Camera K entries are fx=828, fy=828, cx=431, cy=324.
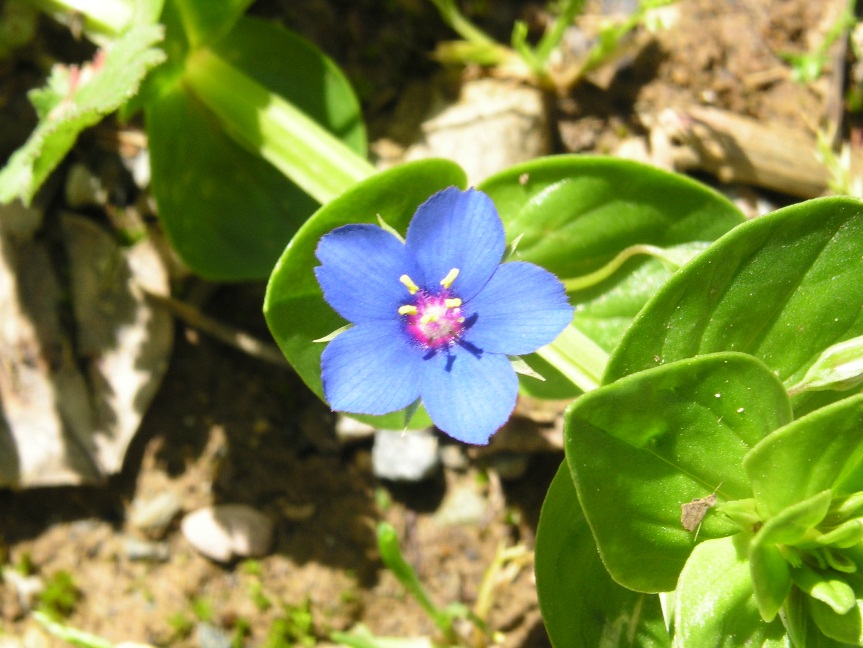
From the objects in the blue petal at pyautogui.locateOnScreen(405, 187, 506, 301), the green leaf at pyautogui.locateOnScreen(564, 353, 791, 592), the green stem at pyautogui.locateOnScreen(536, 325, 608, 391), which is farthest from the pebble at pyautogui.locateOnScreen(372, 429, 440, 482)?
the green leaf at pyautogui.locateOnScreen(564, 353, 791, 592)

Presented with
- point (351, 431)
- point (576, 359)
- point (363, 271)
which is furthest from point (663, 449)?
point (351, 431)

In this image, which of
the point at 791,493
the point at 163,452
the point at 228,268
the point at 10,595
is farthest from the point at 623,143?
the point at 10,595

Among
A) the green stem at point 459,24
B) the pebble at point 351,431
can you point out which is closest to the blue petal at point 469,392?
the pebble at point 351,431

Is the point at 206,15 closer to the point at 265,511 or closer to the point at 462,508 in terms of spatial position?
the point at 265,511

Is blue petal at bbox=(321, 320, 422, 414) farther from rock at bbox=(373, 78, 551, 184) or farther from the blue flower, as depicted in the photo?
rock at bbox=(373, 78, 551, 184)

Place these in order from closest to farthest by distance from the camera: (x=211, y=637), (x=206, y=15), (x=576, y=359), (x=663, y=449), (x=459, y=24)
A: (x=663, y=449) < (x=576, y=359) < (x=206, y=15) < (x=211, y=637) < (x=459, y=24)

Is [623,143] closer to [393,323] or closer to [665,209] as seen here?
[665,209]
